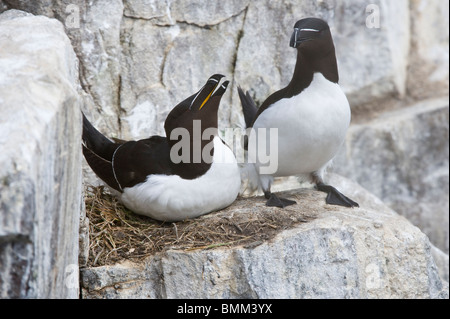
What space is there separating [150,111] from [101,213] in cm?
123

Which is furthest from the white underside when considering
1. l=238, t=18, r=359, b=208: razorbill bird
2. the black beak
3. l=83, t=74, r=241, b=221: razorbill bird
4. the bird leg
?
the black beak

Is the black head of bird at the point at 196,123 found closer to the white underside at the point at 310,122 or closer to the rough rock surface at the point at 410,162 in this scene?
the white underside at the point at 310,122

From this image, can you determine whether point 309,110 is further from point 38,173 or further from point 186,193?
point 38,173

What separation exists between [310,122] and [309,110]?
0.24 feet

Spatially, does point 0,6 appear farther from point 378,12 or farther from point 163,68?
point 378,12

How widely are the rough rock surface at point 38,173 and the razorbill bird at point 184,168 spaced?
79cm

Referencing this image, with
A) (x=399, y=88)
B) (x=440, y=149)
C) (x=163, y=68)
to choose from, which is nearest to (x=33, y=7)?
(x=163, y=68)

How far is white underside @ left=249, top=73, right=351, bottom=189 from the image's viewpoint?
3.90 meters

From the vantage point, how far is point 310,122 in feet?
12.8

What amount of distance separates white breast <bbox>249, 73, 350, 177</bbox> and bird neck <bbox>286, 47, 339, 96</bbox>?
0.03 m

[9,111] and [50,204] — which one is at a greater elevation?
[9,111]

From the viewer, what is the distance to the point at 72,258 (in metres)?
3.02

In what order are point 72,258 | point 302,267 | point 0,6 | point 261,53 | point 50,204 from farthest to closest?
point 261,53, point 0,6, point 302,267, point 72,258, point 50,204

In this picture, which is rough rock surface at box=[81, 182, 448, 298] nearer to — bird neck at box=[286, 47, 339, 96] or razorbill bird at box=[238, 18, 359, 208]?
razorbill bird at box=[238, 18, 359, 208]
